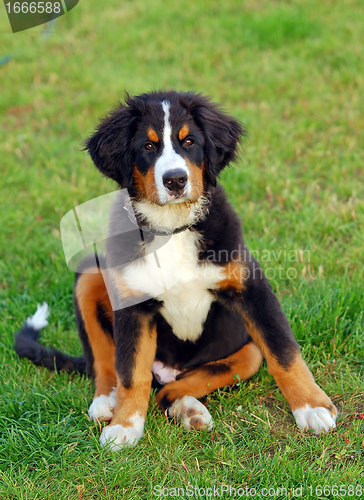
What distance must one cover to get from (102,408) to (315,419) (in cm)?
99

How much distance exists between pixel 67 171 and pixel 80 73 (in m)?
1.91

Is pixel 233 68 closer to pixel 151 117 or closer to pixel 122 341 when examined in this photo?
pixel 151 117

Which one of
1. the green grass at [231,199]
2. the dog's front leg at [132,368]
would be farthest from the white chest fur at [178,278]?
the green grass at [231,199]

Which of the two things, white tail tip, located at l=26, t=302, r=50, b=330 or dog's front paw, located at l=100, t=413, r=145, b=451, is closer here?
dog's front paw, located at l=100, t=413, r=145, b=451

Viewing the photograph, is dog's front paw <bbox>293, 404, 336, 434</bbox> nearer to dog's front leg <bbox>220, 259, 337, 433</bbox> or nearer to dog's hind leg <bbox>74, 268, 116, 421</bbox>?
dog's front leg <bbox>220, 259, 337, 433</bbox>

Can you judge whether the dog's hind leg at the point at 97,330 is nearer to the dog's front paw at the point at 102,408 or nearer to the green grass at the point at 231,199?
the dog's front paw at the point at 102,408

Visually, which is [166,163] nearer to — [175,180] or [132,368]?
[175,180]

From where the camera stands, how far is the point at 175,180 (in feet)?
7.75

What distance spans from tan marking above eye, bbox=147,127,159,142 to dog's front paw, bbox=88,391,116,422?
1267 millimetres

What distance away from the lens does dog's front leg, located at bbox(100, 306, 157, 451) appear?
2453 mm

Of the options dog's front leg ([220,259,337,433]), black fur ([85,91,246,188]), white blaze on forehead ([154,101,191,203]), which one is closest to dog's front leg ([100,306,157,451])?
dog's front leg ([220,259,337,433])

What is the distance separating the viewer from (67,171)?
4.84 metres

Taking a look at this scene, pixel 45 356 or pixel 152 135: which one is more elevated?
pixel 152 135

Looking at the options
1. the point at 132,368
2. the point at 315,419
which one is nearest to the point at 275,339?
the point at 315,419
